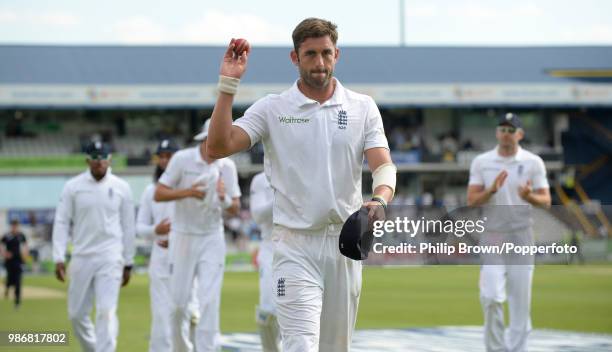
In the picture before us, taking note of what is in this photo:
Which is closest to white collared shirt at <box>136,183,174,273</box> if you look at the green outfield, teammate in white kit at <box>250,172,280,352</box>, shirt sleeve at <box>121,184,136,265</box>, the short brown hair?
shirt sleeve at <box>121,184,136,265</box>

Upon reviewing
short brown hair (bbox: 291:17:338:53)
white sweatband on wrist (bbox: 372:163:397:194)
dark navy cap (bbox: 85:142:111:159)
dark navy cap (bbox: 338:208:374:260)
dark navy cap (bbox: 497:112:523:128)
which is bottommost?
dark navy cap (bbox: 338:208:374:260)

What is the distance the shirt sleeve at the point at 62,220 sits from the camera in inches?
492

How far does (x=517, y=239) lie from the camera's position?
11.4m

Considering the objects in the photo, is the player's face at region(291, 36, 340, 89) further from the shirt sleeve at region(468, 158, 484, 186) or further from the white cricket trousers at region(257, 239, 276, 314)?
the shirt sleeve at region(468, 158, 484, 186)

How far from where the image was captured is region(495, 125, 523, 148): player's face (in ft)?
40.2

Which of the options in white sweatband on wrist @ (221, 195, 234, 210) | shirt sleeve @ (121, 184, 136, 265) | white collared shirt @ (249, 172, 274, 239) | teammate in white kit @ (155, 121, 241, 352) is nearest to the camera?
teammate in white kit @ (155, 121, 241, 352)

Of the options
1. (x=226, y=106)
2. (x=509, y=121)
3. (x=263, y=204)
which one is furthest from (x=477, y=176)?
(x=226, y=106)

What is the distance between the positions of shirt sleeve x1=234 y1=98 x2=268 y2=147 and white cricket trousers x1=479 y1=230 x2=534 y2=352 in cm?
552

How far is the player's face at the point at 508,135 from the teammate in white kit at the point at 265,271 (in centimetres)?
260

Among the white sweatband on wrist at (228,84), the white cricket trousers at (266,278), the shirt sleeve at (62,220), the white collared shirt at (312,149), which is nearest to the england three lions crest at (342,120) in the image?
the white collared shirt at (312,149)

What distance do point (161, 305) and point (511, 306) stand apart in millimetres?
3801

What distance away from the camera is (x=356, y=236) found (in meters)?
6.39

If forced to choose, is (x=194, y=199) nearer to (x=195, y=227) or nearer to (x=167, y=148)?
(x=195, y=227)

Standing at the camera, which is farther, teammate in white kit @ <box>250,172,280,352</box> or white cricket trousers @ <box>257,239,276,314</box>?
white cricket trousers @ <box>257,239,276,314</box>
